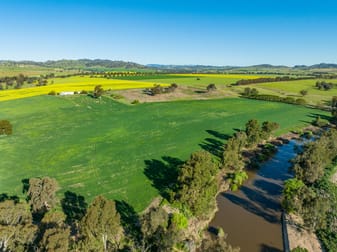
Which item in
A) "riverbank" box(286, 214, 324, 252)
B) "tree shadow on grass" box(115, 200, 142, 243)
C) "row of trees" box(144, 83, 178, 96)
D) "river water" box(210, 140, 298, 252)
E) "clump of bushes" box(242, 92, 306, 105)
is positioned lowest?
"river water" box(210, 140, 298, 252)

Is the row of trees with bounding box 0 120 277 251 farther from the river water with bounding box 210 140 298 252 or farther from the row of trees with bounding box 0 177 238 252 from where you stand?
the river water with bounding box 210 140 298 252

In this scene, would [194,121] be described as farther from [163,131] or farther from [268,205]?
[268,205]

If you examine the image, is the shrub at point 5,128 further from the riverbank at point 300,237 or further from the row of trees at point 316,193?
the riverbank at point 300,237

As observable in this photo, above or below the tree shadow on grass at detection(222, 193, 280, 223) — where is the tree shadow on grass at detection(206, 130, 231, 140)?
above

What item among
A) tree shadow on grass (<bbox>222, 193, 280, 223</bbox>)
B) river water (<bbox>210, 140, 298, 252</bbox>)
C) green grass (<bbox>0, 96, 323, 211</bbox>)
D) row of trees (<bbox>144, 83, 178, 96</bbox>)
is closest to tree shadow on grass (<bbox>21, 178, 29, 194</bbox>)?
green grass (<bbox>0, 96, 323, 211</bbox>)

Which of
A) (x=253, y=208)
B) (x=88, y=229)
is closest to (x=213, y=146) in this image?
(x=253, y=208)
